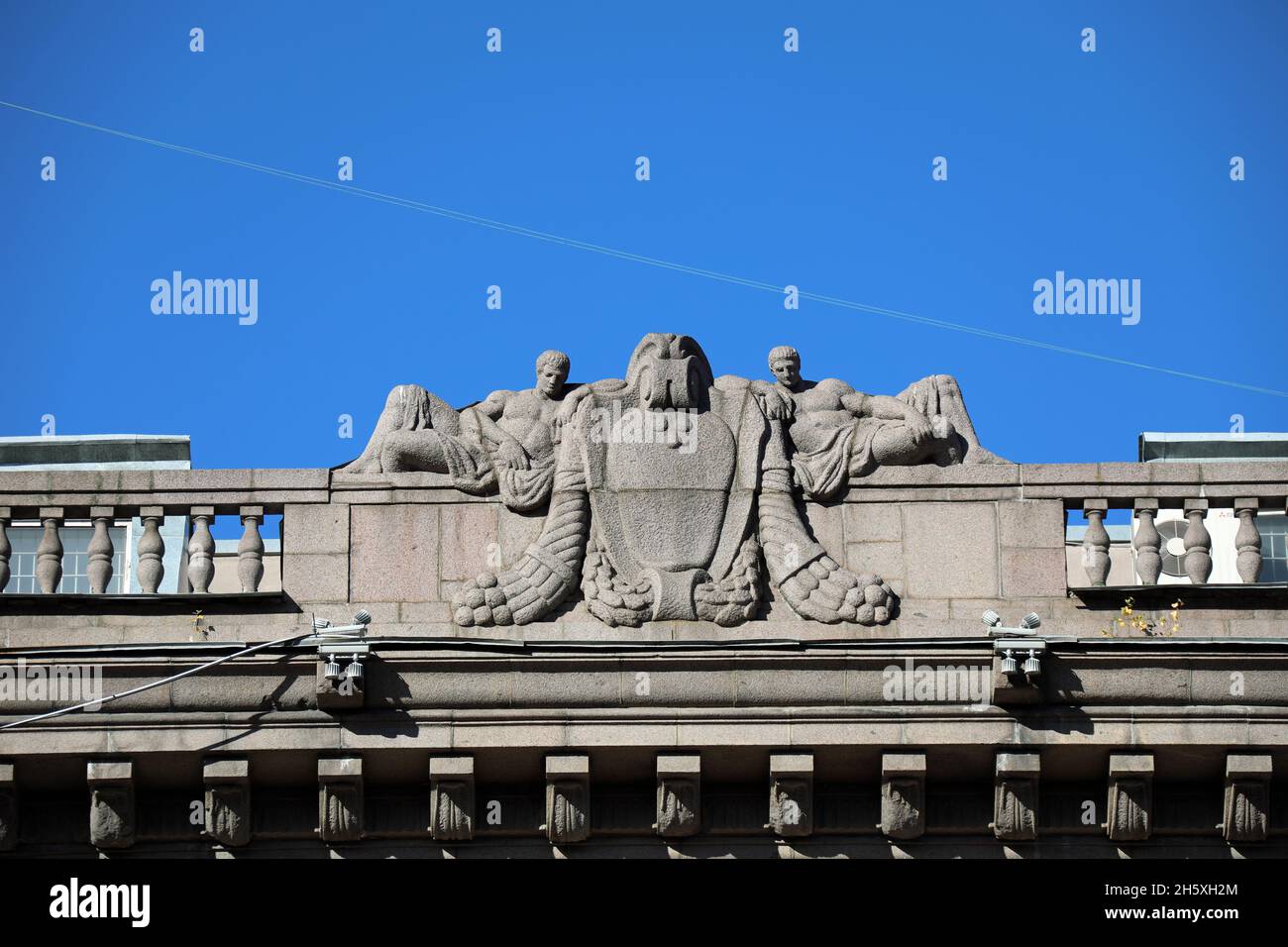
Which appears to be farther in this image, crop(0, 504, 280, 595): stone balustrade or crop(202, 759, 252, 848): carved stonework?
crop(0, 504, 280, 595): stone balustrade

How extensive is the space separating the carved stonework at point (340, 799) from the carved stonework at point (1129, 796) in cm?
667

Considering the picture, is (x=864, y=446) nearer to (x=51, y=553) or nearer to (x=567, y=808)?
(x=567, y=808)

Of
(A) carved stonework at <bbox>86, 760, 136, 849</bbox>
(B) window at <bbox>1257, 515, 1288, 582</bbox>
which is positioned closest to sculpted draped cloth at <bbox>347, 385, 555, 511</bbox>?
(A) carved stonework at <bbox>86, 760, 136, 849</bbox>

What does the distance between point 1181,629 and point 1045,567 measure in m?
1.37

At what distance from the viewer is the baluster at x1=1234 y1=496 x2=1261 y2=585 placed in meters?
25.9

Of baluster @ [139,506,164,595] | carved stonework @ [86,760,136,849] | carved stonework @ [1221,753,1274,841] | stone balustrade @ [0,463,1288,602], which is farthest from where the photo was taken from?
stone balustrade @ [0,463,1288,602]

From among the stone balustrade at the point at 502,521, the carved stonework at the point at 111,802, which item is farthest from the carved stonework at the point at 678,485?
the carved stonework at the point at 111,802

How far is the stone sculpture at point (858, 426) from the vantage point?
26.0 meters

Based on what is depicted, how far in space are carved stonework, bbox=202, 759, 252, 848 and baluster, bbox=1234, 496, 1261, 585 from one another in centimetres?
937

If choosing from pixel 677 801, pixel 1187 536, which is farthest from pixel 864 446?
pixel 677 801

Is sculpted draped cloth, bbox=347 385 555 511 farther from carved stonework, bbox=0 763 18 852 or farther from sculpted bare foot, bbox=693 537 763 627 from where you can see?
carved stonework, bbox=0 763 18 852

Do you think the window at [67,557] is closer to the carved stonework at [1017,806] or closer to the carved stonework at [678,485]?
the carved stonework at [678,485]

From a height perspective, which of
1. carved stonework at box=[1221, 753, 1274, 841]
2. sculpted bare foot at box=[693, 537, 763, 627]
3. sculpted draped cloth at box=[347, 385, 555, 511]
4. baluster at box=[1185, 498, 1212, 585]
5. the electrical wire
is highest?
sculpted draped cloth at box=[347, 385, 555, 511]
